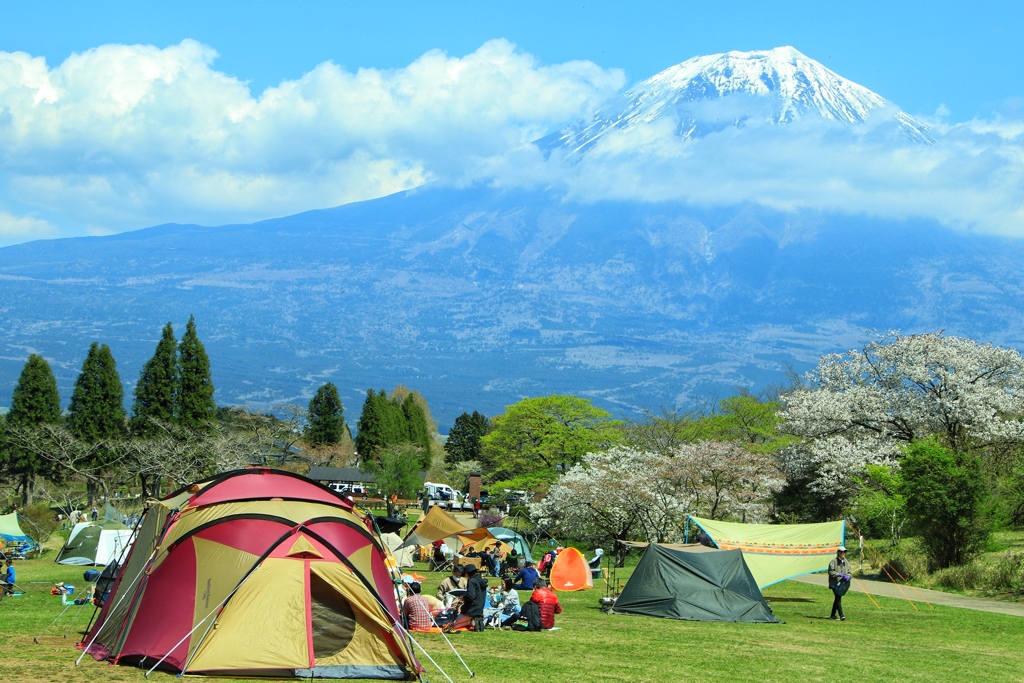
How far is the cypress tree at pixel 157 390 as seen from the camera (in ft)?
196

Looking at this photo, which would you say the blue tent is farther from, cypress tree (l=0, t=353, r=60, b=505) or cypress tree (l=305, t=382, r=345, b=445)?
cypress tree (l=305, t=382, r=345, b=445)

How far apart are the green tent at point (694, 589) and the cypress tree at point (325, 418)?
67874mm

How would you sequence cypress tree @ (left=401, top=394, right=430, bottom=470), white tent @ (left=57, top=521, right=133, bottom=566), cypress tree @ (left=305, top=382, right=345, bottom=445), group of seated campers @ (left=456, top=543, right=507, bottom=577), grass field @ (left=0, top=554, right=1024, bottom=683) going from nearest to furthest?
grass field @ (left=0, top=554, right=1024, bottom=683) → group of seated campers @ (left=456, top=543, right=507, bottom=577) → white tent @ (left=57, top=521, right=133, bottom=566) → cypress tree @ (left=305, top=382, right=345, bottom=445) → cypress tree @ (left=401, top=394, right=430, bottom=470)

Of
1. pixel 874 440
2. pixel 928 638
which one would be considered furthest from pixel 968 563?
pixel 874 440

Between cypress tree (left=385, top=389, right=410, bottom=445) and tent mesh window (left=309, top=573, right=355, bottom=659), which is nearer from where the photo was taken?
tent mesh window (left=309, top=573, right=355, bottom=659)

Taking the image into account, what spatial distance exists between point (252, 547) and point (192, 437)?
42.3 m

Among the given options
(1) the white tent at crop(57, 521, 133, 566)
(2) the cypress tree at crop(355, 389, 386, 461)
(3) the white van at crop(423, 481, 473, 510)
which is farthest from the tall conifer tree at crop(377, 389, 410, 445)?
(1) the white tent at crop(57, 521, 133, 566)

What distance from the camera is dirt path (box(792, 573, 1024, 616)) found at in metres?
22.6

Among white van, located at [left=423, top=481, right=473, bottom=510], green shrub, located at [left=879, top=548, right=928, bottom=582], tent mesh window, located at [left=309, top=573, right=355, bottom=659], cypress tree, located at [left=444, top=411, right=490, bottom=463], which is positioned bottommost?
white van, located at [left=423, top=481, right=473, bottom=510]

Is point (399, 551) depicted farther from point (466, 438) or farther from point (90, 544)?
point (466, 438)

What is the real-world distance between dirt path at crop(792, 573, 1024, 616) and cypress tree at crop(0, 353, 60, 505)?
45709 mm

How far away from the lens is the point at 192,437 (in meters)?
52.8

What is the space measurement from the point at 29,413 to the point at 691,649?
52.1m

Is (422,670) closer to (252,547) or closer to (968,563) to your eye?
(252,547)
